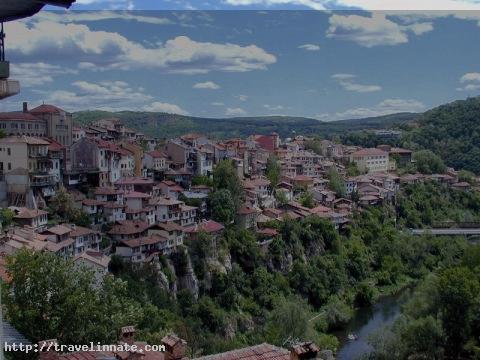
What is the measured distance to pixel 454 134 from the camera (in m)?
36.4

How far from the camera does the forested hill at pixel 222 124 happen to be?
43000mm

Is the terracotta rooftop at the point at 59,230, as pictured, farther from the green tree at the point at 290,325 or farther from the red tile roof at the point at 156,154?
the red tile roof at the point at 156,154

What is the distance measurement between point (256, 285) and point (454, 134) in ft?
82.3

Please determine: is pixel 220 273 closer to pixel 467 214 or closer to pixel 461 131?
pixel 467 214

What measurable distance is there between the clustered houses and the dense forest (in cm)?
53

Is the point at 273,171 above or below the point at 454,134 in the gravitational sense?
below

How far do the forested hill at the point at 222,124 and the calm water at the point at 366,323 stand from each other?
23.5 metres

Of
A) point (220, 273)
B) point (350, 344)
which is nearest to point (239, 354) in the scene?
point (350, 344)

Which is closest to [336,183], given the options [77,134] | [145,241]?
[77,134]

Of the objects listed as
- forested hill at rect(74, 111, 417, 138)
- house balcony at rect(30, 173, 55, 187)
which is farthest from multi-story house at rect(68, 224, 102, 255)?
forested hill at rect(74, 111, 417, 138)

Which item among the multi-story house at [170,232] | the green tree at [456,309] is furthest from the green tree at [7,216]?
the green tree at [456,309]

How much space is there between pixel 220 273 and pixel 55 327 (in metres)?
9.51

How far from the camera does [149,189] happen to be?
15.9m

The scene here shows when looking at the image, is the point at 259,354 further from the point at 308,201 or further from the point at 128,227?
the point at 308,201
